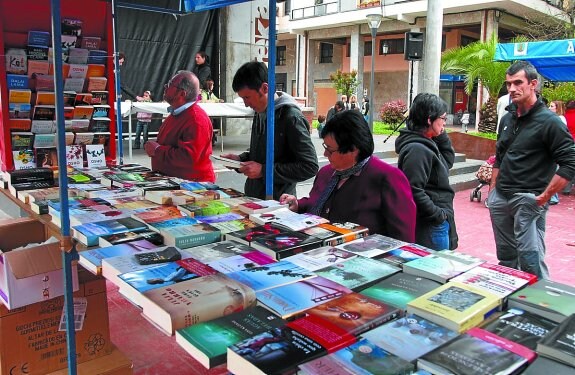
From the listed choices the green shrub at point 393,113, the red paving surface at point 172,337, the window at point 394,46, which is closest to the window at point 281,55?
the window at point 394,46

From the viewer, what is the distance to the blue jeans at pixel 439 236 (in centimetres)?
267

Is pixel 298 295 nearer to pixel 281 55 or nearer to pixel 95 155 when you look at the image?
pixel 95 155

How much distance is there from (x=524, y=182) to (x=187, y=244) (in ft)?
7.67

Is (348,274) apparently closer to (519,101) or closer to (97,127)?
(519,101)

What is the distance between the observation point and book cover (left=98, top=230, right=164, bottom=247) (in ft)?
5.42

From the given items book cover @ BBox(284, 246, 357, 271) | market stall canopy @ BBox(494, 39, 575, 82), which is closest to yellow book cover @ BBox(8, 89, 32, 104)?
book cover @ BBox(284, 246, 357, 271)

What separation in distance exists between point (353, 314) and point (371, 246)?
57cm

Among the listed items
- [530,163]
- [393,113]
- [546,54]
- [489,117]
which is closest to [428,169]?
[530,163]

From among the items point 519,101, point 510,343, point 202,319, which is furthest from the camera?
point 519,101

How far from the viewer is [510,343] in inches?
39.5

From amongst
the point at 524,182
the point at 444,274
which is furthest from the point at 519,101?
the point at 444,274

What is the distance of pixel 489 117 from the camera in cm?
1170

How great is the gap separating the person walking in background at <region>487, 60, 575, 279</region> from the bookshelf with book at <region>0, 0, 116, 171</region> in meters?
3.15

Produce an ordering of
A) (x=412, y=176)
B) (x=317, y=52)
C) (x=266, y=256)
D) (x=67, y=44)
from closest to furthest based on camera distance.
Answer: (x=266, y=256) → (x=412, y=176) → (x=67, y=44) → (x=317, y=52)
